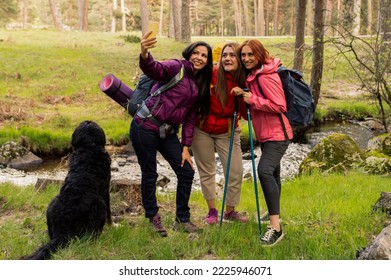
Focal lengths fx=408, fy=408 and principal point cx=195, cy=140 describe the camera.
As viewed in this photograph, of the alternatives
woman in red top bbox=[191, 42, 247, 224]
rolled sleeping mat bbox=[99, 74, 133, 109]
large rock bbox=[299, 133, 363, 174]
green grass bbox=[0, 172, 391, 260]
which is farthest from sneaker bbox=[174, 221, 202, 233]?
large rock bbox=[299, 133, 363, 174]

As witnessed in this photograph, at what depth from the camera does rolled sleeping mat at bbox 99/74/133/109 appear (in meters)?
4.97

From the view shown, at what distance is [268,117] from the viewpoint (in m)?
4.57

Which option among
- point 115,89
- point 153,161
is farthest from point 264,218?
point 115,89

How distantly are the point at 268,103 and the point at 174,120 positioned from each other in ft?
3.65

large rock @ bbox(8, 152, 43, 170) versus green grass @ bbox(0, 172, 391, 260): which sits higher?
green grass @ bbox(0, 172, 391, 260)

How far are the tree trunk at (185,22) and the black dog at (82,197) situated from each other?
21.0 m

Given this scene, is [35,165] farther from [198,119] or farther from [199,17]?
[199,17]

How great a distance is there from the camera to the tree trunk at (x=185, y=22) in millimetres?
24406

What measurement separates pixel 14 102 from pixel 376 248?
611 inches

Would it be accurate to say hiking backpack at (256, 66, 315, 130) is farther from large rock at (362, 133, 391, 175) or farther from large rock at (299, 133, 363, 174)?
large rock at (299, 133, 363, 174)

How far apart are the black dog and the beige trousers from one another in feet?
3.93

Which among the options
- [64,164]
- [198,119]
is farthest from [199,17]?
[198,119]

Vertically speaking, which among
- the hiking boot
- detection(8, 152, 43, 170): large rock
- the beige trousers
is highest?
the beige trousers

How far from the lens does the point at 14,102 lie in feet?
53.0
